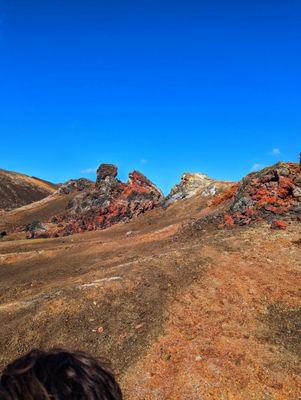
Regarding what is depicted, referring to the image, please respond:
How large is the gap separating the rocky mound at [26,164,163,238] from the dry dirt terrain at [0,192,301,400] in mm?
30140

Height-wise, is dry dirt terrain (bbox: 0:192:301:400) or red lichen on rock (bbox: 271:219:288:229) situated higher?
red lichen on rock (bbox: 271:219:288:229)

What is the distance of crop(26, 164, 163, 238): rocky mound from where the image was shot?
2234 inches

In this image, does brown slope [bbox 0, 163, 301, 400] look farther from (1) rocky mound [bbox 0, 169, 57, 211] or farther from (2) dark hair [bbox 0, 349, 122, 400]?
(1) rocky mound [bbox 0, 169, 57, 211]

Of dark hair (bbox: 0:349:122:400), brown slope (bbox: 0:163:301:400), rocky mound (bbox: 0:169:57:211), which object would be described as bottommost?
brown slope (bbox: 0:163:301:400)

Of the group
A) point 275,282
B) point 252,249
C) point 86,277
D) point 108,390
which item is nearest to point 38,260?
point 86,277

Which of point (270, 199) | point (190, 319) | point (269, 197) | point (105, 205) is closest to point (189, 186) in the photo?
point (105, 205)

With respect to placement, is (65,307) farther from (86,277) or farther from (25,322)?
(86,277)

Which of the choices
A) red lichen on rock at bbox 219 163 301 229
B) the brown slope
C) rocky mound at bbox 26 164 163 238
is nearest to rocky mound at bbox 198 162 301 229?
red lichen on rock at bbox 219 163 301 229

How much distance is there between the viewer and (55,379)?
9.75 feet

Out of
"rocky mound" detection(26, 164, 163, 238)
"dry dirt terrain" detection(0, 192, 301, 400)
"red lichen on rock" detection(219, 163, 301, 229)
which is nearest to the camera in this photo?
"dry dirt terrain" detection(0, 192, 301, 400)

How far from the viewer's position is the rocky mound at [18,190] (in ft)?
427

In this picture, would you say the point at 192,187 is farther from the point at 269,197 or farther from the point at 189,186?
the point at 269,197

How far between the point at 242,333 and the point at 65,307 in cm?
776

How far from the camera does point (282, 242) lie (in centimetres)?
2375
